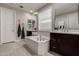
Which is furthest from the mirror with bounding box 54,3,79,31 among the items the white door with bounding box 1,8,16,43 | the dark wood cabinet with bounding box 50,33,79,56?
the white door with bounding box 1,8,16,43

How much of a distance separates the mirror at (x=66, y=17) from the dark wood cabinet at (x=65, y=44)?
0.57m

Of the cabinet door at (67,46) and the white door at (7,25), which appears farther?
the white door at (7,25)

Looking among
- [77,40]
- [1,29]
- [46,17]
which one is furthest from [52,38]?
[1,29]

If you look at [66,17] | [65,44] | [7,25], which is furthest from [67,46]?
[7,25]

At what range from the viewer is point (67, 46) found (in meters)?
2.14

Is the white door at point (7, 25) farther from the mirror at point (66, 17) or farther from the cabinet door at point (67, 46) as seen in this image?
the cabinet door at point (67, 46)

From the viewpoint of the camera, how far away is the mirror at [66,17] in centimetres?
251

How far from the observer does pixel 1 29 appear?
159 inches

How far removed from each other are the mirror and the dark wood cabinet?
57 centimetres

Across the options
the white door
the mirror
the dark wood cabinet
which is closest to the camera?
the dark wood cabinet

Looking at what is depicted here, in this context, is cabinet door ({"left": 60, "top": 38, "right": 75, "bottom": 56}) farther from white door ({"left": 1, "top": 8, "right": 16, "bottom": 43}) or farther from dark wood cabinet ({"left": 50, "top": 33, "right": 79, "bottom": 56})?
white door ({"left": 1, "top": 8, "right": 16, "bottom": 43})

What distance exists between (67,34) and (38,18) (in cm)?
230

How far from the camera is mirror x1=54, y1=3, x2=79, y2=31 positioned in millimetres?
2512

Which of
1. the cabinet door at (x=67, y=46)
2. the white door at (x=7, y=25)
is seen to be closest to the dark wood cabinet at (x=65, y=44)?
the cabinet door at (x=67, y=46)
